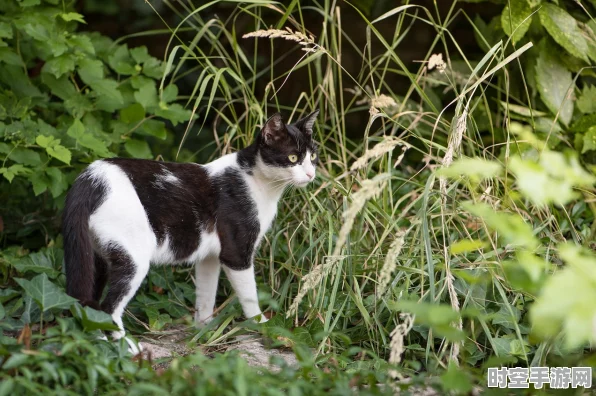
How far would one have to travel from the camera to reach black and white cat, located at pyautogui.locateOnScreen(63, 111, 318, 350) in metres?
2.78

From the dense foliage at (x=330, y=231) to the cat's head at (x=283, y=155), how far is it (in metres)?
0.22

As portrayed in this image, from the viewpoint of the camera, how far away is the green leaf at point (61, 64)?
347 centimetres

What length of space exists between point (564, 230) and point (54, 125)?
107 inches

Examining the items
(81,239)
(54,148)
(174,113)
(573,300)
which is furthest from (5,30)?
(573,300)

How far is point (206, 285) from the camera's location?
331cm

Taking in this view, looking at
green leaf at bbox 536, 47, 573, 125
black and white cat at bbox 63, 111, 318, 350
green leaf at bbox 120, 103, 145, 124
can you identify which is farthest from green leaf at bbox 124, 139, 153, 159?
green leaf at bbox 536, 47, 573, 125

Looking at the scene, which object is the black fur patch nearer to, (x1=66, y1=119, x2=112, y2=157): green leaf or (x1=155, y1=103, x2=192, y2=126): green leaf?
(x1=66, y1=119, x2=112, y2=157): green leaf

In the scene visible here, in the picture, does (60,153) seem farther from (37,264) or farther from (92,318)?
(92,318)

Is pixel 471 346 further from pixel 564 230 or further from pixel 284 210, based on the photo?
pixel 284 210

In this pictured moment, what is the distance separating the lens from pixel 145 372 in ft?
7.51

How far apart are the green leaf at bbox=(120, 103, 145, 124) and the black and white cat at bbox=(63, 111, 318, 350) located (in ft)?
2.35

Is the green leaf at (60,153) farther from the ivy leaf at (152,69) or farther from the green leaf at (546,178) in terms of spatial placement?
the green leaf at (546,178)

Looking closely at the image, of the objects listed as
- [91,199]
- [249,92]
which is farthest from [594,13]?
[91,199]

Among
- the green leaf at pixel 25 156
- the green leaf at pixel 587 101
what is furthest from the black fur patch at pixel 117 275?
the green leaf at pixel 587 101
